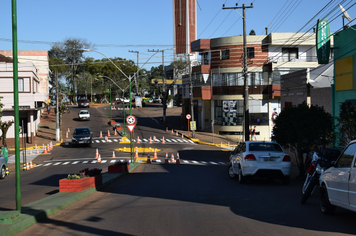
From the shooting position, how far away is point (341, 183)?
7.45 meters

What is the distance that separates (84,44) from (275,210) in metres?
99.2

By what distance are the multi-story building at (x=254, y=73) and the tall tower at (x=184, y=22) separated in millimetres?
51561

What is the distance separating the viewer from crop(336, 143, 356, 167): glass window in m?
7.27

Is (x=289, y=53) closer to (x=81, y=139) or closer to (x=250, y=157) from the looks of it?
(x=81, y=139)

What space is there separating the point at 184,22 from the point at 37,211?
315ft

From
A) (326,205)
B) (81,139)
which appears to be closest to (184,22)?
(81,139)

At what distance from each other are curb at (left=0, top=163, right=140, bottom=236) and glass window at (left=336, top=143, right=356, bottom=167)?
6.20 meters

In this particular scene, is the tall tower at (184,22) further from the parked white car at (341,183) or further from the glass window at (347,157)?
the glass window at (347,157)

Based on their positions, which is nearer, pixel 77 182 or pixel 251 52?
pixel 77 182

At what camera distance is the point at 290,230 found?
267 inches

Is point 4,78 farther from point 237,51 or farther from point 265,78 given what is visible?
point 265,78

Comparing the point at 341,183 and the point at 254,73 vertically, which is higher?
the point at 254,73

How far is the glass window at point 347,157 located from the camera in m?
7.27

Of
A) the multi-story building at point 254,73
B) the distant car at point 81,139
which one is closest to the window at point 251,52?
the multi-story building at point 254,73
